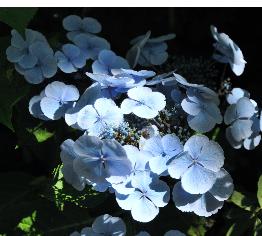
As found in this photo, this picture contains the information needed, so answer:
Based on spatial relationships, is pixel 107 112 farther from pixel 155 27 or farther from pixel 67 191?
pixel 155 27

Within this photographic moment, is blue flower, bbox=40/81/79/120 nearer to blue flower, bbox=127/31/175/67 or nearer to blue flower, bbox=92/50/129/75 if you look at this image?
blue flower, bbox=92/50/129/75

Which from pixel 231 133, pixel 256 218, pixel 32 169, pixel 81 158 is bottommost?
pixel 32 169

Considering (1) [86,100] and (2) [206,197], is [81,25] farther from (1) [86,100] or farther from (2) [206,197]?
(2) [206,197]

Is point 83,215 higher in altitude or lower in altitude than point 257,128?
lower

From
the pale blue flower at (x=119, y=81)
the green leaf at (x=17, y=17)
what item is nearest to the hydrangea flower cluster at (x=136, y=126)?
the pale blue flower at (x=119, y=81)
